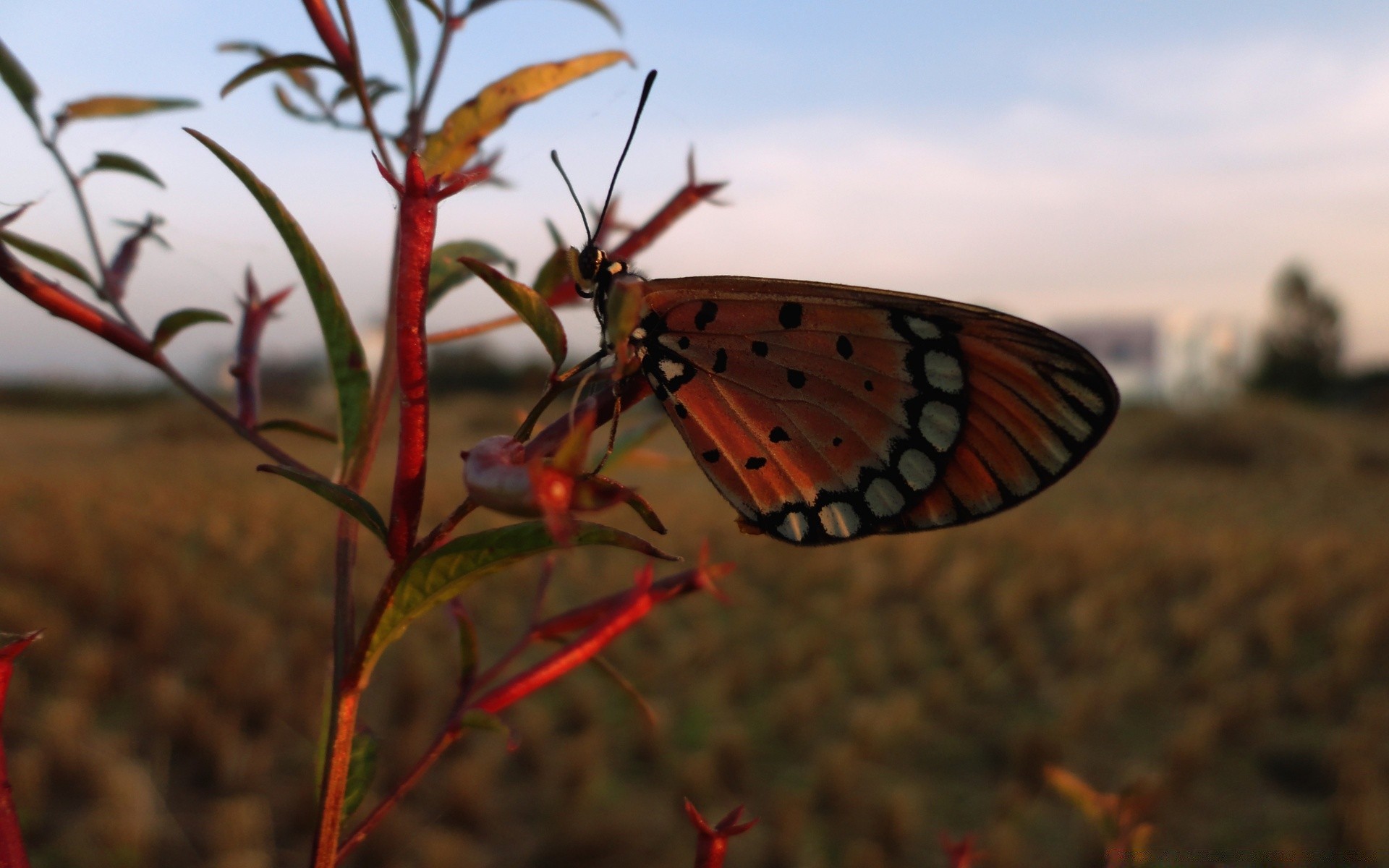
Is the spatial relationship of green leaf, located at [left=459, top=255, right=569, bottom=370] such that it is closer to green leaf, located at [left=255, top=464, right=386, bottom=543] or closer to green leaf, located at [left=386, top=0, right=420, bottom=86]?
green leaf, located at [left=255, top=464, right=386, bottom=543]

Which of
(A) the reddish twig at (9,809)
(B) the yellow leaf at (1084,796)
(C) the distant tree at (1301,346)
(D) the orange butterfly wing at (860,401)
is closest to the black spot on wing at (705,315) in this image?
(D) the orange butterfly wing at (860,401)

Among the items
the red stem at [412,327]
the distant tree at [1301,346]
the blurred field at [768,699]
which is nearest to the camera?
the red stem at [412,327]

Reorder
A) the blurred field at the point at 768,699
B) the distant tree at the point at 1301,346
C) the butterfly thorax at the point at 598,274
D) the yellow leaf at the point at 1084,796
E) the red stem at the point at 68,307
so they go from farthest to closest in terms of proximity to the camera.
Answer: the distant tree at the point at 1301,346, the blurred field at the point at 768,699, the yellow leaf at the point at 1084,796, the butterfly thorax at the point at 598,274, the red stem at the point at 68,307

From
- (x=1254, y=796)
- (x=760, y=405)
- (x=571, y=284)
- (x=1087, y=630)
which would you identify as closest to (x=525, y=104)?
(x=571, y=284)

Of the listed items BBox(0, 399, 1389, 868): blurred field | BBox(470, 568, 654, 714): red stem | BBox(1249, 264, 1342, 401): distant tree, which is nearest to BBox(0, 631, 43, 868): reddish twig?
BBox(470, 568, 654, 714): red stem

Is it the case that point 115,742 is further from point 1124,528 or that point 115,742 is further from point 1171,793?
point 1124,528

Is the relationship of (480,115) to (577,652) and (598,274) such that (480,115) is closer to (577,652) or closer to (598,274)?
(598,274)

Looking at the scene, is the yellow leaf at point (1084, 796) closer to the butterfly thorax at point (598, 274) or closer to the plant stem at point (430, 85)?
the butterfly thorax at point (598, 274)
